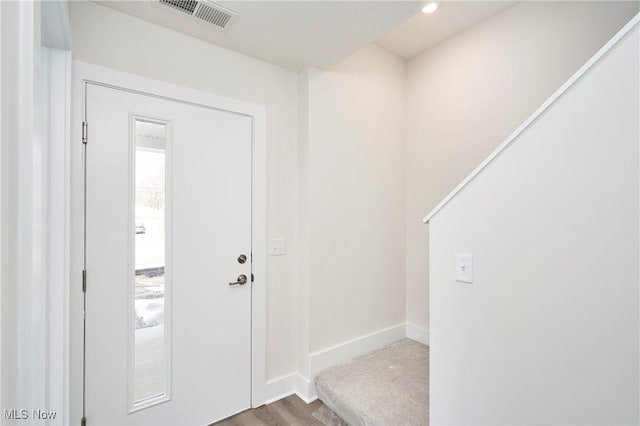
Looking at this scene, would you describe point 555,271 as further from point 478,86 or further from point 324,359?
point 478,86

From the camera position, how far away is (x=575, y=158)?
3.65 feet

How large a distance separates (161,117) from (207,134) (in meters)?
0.27

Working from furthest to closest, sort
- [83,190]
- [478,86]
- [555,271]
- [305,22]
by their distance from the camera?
[478,86] < [305,22] < [83,190] < [555,271]

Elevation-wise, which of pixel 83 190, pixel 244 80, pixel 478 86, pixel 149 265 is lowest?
pixel 149 265

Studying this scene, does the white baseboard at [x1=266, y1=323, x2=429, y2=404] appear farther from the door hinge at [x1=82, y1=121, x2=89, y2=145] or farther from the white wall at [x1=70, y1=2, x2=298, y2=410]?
the door hinge at [x1=82, y1=121, x2=89, y2=145]

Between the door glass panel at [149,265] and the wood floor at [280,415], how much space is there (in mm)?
529

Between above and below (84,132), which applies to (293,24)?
above

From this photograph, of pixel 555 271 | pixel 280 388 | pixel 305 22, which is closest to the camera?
pixel 555 271

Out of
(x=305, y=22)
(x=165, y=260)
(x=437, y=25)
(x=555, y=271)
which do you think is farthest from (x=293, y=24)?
(x=555, y=271)

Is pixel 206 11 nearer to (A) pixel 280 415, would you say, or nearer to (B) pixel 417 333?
(A) pixel 280 415

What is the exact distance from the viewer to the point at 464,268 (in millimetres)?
1416

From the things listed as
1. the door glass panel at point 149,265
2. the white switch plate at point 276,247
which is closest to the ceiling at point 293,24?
the door glass panel at point 149,265

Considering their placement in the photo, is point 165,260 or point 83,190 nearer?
point 83,190

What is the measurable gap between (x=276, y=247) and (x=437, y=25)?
221 centimetres
